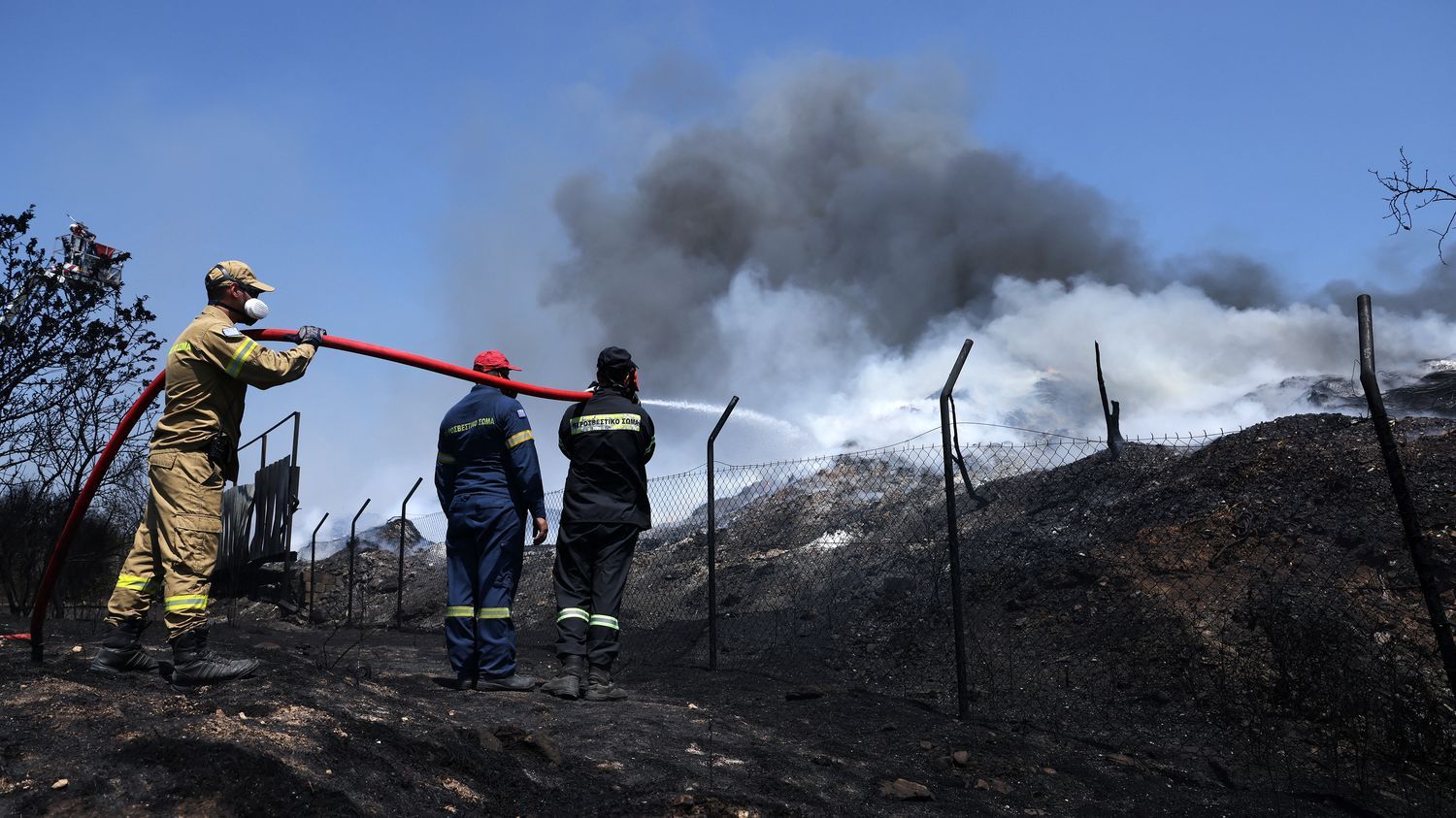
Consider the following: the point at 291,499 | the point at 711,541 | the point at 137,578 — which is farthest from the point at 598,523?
the point at 291,499

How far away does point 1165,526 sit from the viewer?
415 inches

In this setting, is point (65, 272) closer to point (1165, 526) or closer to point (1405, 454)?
point (1165, 526)

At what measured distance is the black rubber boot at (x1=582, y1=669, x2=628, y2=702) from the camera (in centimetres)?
512

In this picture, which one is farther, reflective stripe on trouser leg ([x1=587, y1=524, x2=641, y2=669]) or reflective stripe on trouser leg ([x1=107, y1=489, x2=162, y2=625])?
reflective stripe on trouser leg ([x1=587, y1=524, x2=641, y2=669])

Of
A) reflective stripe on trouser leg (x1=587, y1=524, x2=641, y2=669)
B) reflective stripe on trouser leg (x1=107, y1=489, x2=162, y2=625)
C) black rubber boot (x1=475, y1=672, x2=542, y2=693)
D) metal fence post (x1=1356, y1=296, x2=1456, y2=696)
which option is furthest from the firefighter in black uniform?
metal fence post (x1=1356, y1=296, x2=1456, y2=696)

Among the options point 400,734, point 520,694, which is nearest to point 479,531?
point 520,694

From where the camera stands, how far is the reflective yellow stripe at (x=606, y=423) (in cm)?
548

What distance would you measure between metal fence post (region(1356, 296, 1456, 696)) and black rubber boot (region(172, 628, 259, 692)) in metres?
4.72

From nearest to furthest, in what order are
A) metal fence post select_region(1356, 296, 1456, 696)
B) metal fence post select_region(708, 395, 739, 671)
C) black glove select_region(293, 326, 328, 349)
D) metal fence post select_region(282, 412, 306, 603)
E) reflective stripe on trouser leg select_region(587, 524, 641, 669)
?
1. metal fence post select_region(1356, 296, 1456, 696)
2. black glove select_region(293, 326, 328, 349)
3. reflective stripe on trouser leg select_region(587, 524, 641, 669)
4. metal fence post select_region(708, 395, 739, 671)
5. metal fence post select_region(282, 412, 306, 603)

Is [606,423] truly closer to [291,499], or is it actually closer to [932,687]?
[932,687]

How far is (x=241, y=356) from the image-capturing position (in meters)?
4.24

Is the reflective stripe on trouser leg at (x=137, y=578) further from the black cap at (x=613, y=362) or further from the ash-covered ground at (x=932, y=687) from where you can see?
the black cap at (x=613, y=362)

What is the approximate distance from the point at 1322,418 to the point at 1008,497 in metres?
4.09

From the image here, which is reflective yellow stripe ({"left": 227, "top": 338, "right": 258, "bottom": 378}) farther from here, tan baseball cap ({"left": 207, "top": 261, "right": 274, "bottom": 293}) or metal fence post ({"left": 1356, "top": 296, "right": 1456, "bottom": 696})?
metal fence post ({"left": 1356, "top": 296, "right": 1456, "bottom": 696})
